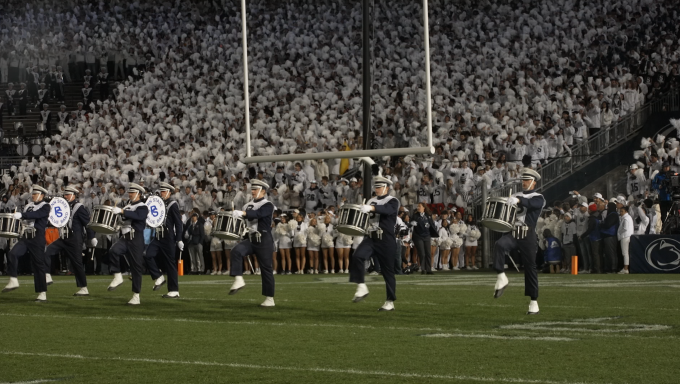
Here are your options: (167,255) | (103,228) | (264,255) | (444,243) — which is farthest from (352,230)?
(444,243)

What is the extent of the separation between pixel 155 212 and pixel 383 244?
3.79m

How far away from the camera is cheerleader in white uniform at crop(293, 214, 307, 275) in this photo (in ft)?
70.3

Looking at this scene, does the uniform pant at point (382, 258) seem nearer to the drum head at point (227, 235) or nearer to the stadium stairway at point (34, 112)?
the drum head at point (227, 235)

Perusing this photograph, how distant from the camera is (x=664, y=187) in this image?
1964 cm

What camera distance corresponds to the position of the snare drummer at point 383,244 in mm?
11305

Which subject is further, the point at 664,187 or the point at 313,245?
the point at 313,245

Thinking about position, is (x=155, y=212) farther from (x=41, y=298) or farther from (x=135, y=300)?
(x=41, y=298)

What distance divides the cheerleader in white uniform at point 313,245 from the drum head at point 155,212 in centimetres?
739

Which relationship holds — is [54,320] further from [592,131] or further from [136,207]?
[592,131]

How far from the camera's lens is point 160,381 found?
6707mm

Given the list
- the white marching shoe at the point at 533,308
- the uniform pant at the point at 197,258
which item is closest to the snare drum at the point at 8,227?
the white marching shoe at the point at 533,308

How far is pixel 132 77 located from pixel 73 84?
2.40 meters

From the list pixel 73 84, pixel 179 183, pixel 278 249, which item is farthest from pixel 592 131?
pixel 73 84

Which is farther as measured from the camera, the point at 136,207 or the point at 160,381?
the point at 136,207
